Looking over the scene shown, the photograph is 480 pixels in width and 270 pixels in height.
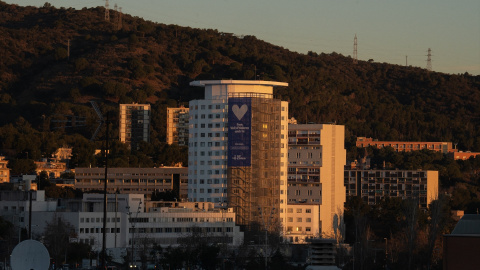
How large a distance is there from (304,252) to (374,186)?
65.9 meters

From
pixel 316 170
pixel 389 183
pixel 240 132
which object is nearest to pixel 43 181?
pixel 240 132

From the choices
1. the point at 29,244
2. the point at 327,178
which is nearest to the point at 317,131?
the point at 327,178

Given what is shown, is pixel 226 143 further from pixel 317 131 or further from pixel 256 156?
pixel 317 131

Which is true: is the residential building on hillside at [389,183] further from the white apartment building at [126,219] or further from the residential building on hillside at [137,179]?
the white apartment building at [126,219]

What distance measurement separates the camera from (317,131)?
157875mm

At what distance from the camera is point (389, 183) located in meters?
193

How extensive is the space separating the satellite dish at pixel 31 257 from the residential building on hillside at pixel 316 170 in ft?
329

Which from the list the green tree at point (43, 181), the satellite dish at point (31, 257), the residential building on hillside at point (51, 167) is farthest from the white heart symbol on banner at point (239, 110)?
the satellite dish at point (31, 257)

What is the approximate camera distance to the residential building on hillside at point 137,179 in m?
179

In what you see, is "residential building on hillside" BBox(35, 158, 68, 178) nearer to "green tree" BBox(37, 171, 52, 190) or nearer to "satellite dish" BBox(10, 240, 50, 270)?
"green tree" BBox(37, 171, 52, 190)

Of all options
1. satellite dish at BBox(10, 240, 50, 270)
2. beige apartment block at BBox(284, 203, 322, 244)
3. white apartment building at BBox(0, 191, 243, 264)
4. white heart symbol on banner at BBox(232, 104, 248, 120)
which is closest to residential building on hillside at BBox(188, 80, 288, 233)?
white heart symbol on banner at BBox(232, 104, 248, 120)

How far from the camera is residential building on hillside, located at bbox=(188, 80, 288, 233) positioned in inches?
5728

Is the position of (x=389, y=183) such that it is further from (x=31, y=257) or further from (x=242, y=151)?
(x=31, y=257)

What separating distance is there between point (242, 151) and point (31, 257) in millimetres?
92081
